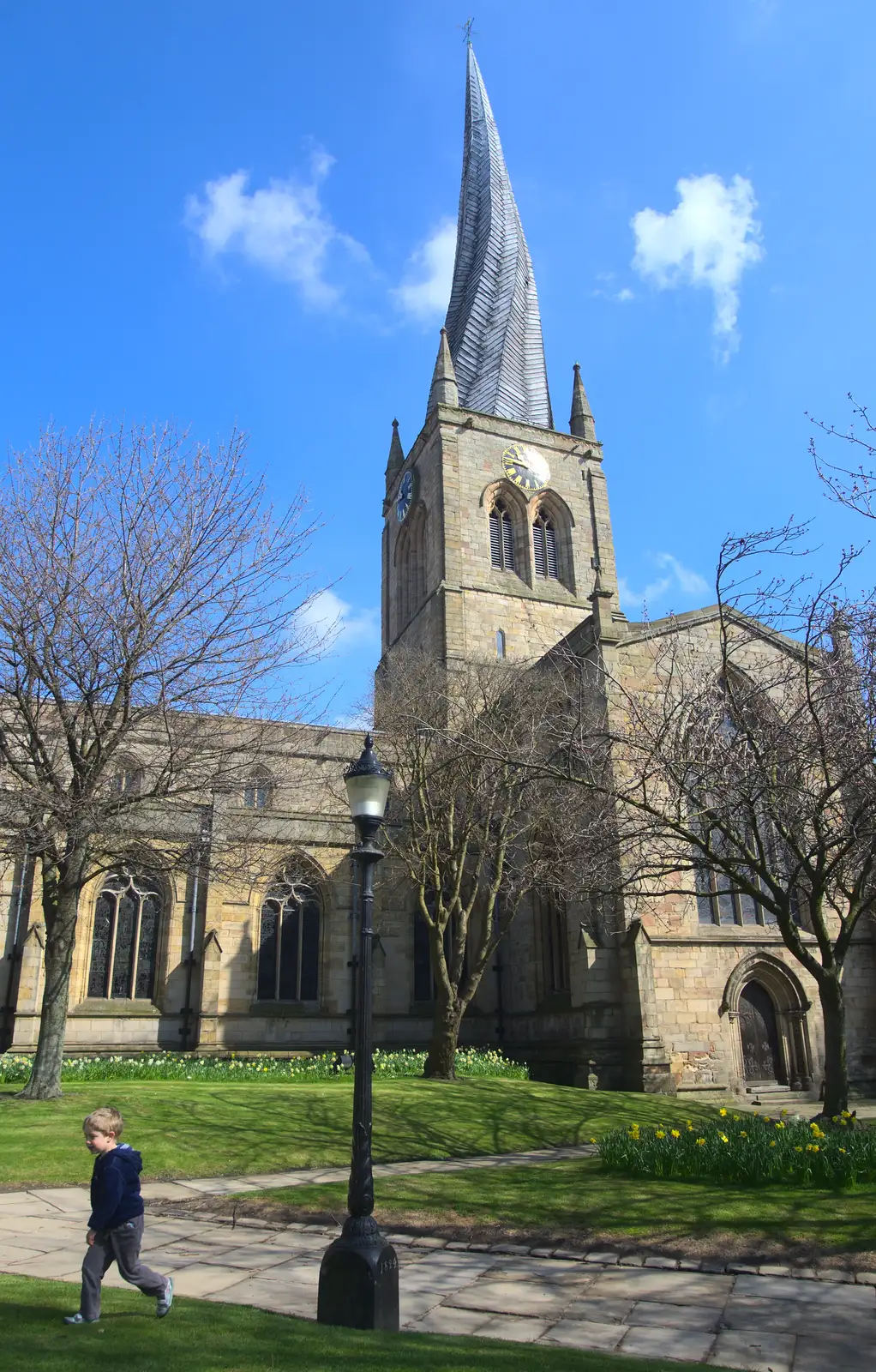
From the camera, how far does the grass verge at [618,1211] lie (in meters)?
7.54

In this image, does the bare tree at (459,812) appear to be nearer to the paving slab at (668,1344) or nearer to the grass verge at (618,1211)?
the grass verge at (618,1211)

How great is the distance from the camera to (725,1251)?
24.0 ft

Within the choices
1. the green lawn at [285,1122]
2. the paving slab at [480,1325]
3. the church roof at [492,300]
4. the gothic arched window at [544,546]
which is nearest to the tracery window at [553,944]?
the green lawn at [285,1122]

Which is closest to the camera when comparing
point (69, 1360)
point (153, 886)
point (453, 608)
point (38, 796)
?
point (69, 1360)

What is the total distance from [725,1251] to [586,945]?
13.6m

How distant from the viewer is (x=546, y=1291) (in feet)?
21.4

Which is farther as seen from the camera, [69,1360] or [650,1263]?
[650,1263]

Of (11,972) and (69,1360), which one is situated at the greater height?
(11,972)

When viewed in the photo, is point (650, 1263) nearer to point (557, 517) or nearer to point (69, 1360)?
point (69, 1360)

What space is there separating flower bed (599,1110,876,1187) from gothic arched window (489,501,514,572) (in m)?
28.5

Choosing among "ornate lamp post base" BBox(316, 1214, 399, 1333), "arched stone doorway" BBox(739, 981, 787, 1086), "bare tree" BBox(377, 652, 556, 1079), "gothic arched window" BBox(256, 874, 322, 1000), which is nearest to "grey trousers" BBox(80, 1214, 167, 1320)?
"ornate lamp post base" BBox(316, 1214, 399, 1333)

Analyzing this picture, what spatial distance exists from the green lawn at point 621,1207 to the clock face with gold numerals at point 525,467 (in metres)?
31.4

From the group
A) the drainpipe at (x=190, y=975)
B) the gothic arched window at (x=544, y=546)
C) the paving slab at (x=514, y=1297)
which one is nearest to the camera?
the paving slab at (x=514, y=1297)

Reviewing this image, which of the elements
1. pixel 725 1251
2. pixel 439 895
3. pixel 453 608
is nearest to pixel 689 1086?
pixel 439 895
